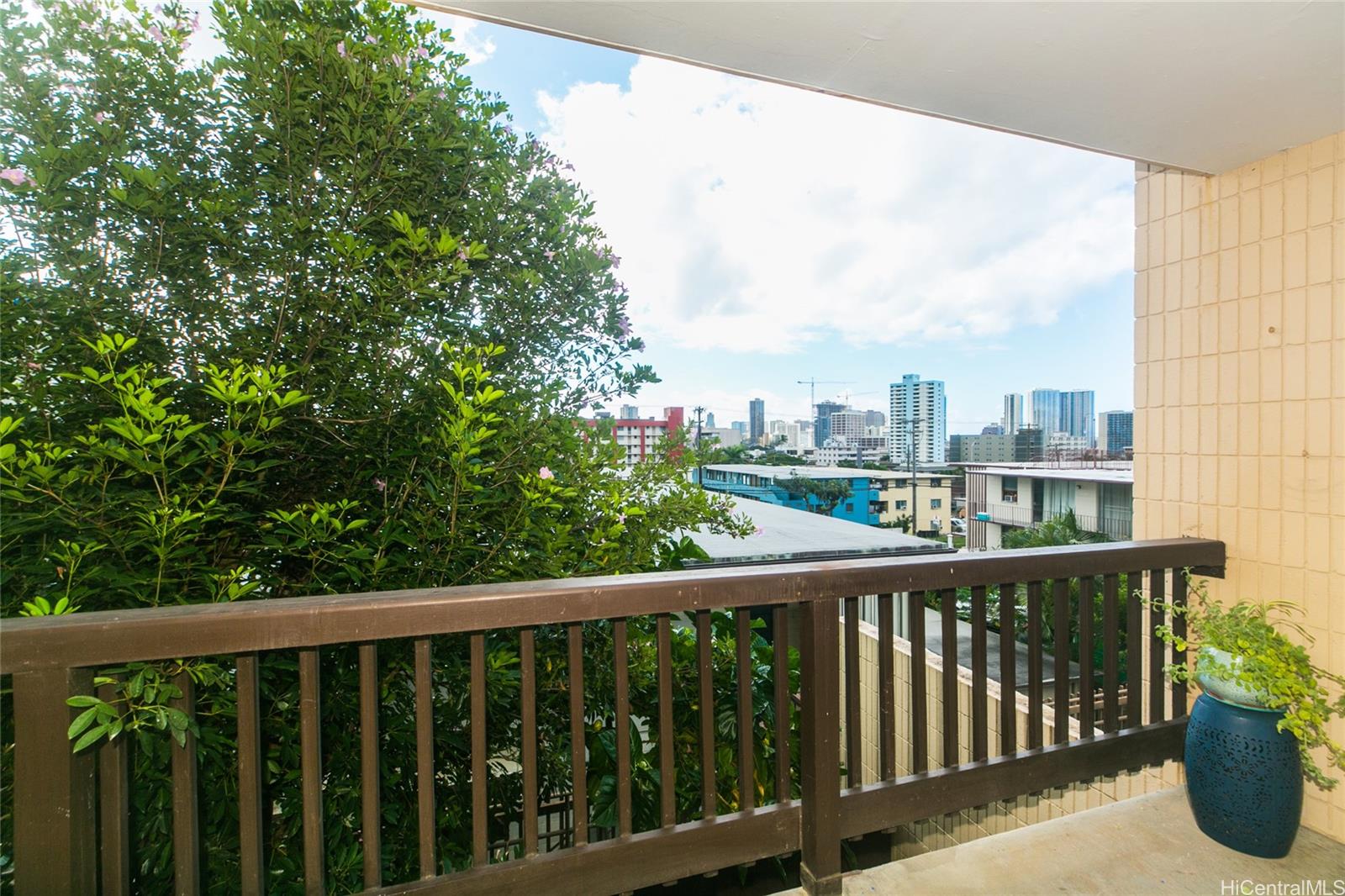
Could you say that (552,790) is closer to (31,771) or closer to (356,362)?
(31,771)

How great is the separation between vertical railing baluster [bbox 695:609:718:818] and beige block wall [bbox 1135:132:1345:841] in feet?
6.72

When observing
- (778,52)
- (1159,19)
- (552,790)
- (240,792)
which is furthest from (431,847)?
(1159,19)

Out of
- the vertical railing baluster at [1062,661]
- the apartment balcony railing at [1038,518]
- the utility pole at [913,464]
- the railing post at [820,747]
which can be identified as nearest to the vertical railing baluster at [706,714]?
the railing post at [820,747]

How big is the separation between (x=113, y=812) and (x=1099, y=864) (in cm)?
249

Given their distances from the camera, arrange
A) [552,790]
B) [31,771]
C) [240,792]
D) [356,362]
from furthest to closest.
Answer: [552,790]
[356,362]
[240,792]
[31,771]

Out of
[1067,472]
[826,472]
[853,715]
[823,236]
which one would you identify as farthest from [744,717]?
[823,236]

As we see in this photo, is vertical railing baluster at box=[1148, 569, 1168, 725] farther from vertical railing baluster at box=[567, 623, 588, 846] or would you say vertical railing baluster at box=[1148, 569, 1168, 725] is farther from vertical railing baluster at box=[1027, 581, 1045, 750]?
vertical railing baluster at box=[567, 623, 588, 846]

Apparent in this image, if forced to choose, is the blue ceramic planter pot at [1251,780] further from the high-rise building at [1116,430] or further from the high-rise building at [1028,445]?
the high-rise building at [1028,445]

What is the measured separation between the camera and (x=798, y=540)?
12.4ft

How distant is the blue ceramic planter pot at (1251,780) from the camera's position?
1678mm

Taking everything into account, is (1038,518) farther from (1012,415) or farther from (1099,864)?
(1099,864)

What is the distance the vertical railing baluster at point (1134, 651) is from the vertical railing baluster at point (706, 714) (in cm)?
159

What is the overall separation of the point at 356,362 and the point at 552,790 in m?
1.70

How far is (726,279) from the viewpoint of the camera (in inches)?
177
